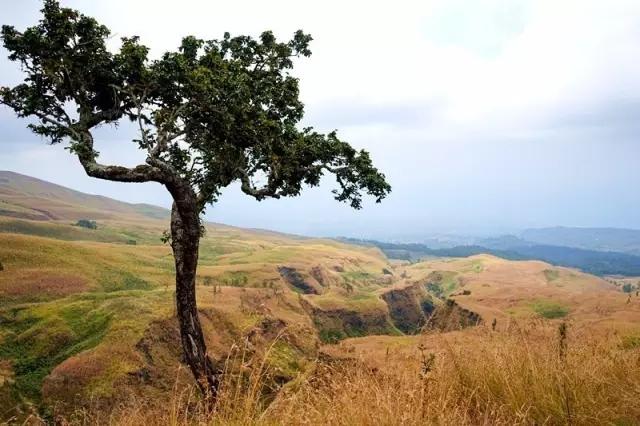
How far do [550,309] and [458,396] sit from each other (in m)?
118

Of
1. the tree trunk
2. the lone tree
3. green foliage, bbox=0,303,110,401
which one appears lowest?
green foliage, bbox=0,303,110,401

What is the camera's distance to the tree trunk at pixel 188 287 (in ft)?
52.3

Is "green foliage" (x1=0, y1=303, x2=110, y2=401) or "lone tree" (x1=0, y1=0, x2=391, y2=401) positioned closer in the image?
"lone tree" (x1=0, y1=0, x2=391, y2=401)

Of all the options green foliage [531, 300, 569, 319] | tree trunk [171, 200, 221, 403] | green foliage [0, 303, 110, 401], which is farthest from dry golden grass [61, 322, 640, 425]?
green foliage [531, 300, 569, 319]

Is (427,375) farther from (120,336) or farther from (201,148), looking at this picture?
(120,336)

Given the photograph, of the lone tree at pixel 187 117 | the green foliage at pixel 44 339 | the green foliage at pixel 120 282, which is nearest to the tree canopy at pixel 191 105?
the lone tree at pixel 187 117

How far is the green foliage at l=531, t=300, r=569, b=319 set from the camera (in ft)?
351

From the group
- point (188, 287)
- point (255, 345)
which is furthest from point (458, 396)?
point (188, 287)

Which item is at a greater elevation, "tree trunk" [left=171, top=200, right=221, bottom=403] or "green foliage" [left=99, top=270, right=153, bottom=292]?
"tree trunk" [left=171, top=200, right=221, bottom=403]

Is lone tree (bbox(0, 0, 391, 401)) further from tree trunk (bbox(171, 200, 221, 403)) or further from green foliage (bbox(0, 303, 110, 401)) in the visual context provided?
green foliage (bbox(0, 303, 110, 401))

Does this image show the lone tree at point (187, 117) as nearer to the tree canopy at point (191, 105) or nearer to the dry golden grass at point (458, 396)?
the tree canopy at point (191, 105)

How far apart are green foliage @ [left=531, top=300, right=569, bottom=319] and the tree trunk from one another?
10459 centimetres

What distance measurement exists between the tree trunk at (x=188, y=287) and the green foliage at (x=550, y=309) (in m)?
105

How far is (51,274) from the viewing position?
88500mm
